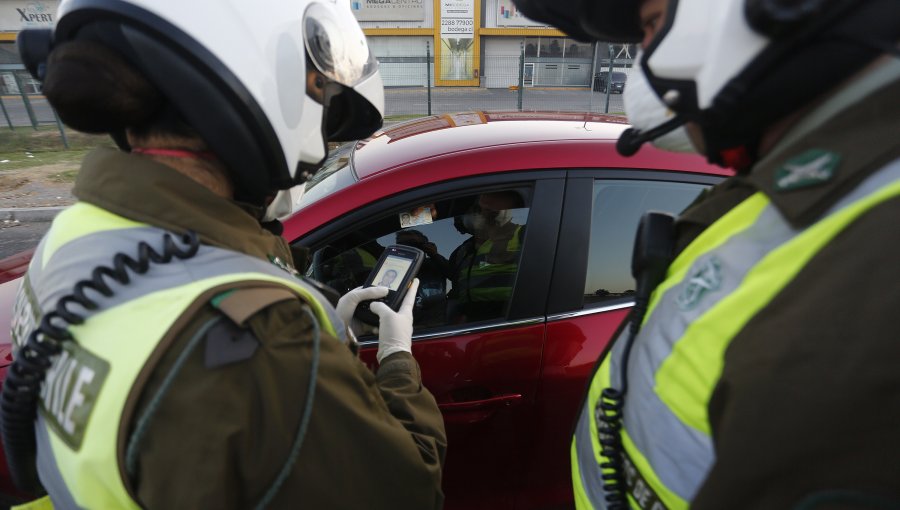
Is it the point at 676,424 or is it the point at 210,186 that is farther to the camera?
the point at 210,186

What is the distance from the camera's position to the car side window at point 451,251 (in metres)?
1.80

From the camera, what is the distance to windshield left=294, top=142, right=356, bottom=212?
6.17ft

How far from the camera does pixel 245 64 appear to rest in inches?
38.6

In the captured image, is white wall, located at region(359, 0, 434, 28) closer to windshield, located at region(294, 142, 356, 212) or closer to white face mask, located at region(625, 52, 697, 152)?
windshield, located at region(294, 142, 356, 212)

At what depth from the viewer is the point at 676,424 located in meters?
0.72

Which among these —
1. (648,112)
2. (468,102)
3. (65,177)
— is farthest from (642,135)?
(468,102)

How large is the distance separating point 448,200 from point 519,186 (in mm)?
258

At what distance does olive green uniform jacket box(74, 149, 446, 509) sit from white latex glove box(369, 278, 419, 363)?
40cm

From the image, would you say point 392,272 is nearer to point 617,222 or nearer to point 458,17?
point 617,222

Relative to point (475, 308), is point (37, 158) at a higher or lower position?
lower

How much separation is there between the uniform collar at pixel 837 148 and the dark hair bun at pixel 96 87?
1.03 m

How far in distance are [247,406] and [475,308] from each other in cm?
114

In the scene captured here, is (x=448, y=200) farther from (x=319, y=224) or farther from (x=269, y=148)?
(x=269, y=148)

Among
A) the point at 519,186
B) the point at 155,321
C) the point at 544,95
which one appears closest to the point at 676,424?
the point at 155,321
